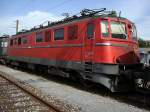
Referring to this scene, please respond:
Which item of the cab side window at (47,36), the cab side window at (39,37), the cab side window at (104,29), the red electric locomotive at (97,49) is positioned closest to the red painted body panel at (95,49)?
the red electric locomotive at (97,49)

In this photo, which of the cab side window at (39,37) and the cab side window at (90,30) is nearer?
the cab side window at (90,30)

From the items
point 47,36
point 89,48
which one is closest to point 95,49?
point 89,48

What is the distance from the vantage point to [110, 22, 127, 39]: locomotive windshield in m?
12.3

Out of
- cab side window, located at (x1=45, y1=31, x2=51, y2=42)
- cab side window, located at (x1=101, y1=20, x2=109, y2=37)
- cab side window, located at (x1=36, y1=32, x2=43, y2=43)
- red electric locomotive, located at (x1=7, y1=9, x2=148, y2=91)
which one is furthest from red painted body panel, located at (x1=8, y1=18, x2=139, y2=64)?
cab side window, located at (x1=36, y1=32, x2=43, y2=43)

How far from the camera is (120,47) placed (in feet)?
39.7

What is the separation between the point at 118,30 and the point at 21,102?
16.0 ft

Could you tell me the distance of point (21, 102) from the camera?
10.4 meters

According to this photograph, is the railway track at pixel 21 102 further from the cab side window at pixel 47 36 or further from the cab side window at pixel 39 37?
the cab side window at pixel 39 37

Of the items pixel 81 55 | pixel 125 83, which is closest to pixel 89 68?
pixel 81 55

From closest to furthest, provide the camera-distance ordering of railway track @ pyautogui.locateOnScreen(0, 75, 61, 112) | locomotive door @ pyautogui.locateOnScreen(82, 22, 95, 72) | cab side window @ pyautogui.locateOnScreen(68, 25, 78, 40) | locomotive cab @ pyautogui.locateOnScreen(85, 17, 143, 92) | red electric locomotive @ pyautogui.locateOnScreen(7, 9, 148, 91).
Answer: railway track @ pyautogui.locateOnScreen(0, 75, 61, 112), locomotive cab @ pyautogui.locateOnScreen(85, 17, 143, 92), red electric locomotive @ pyautogui.locateOnScreen(7, 9, 148, 91), locomotive door @ pyautogui.locateOnScreen(82, 22, 95, 72), cab side window @ pyautogui.locateOnScreen(68, 25, 78, 40)

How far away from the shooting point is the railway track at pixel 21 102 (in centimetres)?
932

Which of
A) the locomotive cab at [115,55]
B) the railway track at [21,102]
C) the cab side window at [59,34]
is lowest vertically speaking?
the railway track at [21,102]

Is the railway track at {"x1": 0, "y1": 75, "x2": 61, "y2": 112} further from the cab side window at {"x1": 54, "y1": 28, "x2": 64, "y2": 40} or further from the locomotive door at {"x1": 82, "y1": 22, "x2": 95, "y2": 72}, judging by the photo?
the cab side window at {"x1": 54, "y1": 28, "x2": 64, "y2": 40}

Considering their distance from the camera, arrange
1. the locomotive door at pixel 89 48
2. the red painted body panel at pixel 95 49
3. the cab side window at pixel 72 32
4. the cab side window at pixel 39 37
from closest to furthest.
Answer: the red painted body panel at pixel 95 49 → the locomotive door at pixel 89 48 → the cab side window at pixel 72 32 → the cab side window at pixel 39 37
